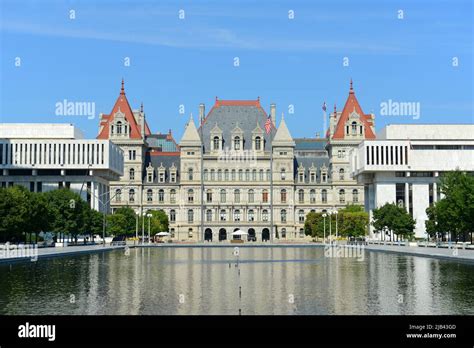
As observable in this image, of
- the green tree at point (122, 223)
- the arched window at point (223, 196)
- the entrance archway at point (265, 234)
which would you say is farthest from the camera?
the arched window at point (223, 196)

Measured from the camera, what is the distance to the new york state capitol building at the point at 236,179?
15088 cm

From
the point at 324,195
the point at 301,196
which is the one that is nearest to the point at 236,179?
the point at 301,196

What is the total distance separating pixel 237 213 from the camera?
152 metres

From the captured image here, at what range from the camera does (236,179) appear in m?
152

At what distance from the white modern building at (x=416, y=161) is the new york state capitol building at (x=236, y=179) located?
2404cm

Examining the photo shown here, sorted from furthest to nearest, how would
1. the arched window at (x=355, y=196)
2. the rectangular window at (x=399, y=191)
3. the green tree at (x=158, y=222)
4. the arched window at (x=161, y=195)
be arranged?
the arched window at (x=161, y=195)
the arched window at (x=355, y=196)
the rectangular window at (x=399, y=191)
the green tree at (x=158, y=222)

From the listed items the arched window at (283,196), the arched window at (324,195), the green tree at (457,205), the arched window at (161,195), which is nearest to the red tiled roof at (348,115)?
the arched window at (324,195)

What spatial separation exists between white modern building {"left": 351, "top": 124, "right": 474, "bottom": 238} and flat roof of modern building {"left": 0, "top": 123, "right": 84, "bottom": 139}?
50.5m

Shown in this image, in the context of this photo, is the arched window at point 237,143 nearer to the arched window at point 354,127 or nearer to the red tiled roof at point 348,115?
the red tiled roof at point 348,115

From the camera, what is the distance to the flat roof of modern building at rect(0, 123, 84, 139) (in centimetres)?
13050

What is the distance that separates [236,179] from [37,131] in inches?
1623

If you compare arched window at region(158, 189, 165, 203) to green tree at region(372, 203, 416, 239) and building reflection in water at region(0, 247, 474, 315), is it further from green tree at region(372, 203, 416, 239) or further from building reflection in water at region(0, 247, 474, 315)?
building reflection in water at region(0, 247, 474, 315)

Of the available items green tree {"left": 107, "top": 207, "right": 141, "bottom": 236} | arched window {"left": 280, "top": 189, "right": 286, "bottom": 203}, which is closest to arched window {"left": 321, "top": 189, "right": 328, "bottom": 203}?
arched window {"left": 280, "top": 189, "right": 286, "bottom": 203}

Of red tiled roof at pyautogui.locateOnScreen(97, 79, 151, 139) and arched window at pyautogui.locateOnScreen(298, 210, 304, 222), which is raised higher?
red tiled roof at pyautogui.locateOnScreen(97, 79, 151, 139)
